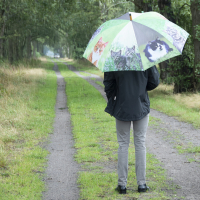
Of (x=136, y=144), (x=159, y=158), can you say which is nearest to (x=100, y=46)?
(x=136, y=144)

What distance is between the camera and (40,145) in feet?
21.9

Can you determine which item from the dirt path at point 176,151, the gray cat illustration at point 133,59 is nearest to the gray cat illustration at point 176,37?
the gray cat illustration at point 133,59

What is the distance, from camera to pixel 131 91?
3.71 m

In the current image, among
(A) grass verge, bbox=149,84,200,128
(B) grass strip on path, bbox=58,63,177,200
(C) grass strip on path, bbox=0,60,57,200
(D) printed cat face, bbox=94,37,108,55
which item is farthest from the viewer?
(A) grass verge, bbox=149,84,200,128

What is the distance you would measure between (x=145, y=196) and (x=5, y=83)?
12.1 meters

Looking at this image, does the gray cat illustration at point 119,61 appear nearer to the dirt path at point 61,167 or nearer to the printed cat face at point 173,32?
the printed cat face at point 173,32

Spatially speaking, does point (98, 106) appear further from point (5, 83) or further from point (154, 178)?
point (154, 178)

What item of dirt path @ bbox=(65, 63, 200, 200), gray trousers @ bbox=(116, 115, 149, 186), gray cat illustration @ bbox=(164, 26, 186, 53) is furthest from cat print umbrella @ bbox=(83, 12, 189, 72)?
dirt path @ bbox=(65, 63, 200, 200)

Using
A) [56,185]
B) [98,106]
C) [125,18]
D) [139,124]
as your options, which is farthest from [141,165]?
[98,106]

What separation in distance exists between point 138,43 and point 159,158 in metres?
2.69

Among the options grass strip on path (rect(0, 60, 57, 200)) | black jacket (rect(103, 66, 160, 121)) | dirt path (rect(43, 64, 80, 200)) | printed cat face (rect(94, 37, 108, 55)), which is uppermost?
printed cat face (rect(94, 37, 108, 55))

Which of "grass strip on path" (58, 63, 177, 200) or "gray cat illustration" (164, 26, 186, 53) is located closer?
"gray cat illustration" (164, 26, 186, 53)

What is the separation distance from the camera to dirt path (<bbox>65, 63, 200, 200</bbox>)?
4.15 metres

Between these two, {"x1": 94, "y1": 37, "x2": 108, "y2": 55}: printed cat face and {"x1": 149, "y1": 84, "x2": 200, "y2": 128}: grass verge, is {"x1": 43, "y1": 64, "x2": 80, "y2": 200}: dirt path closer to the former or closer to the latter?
{"x1": 94, "y1": 37, "x2": 108, "y2": 55}: printed cat face
